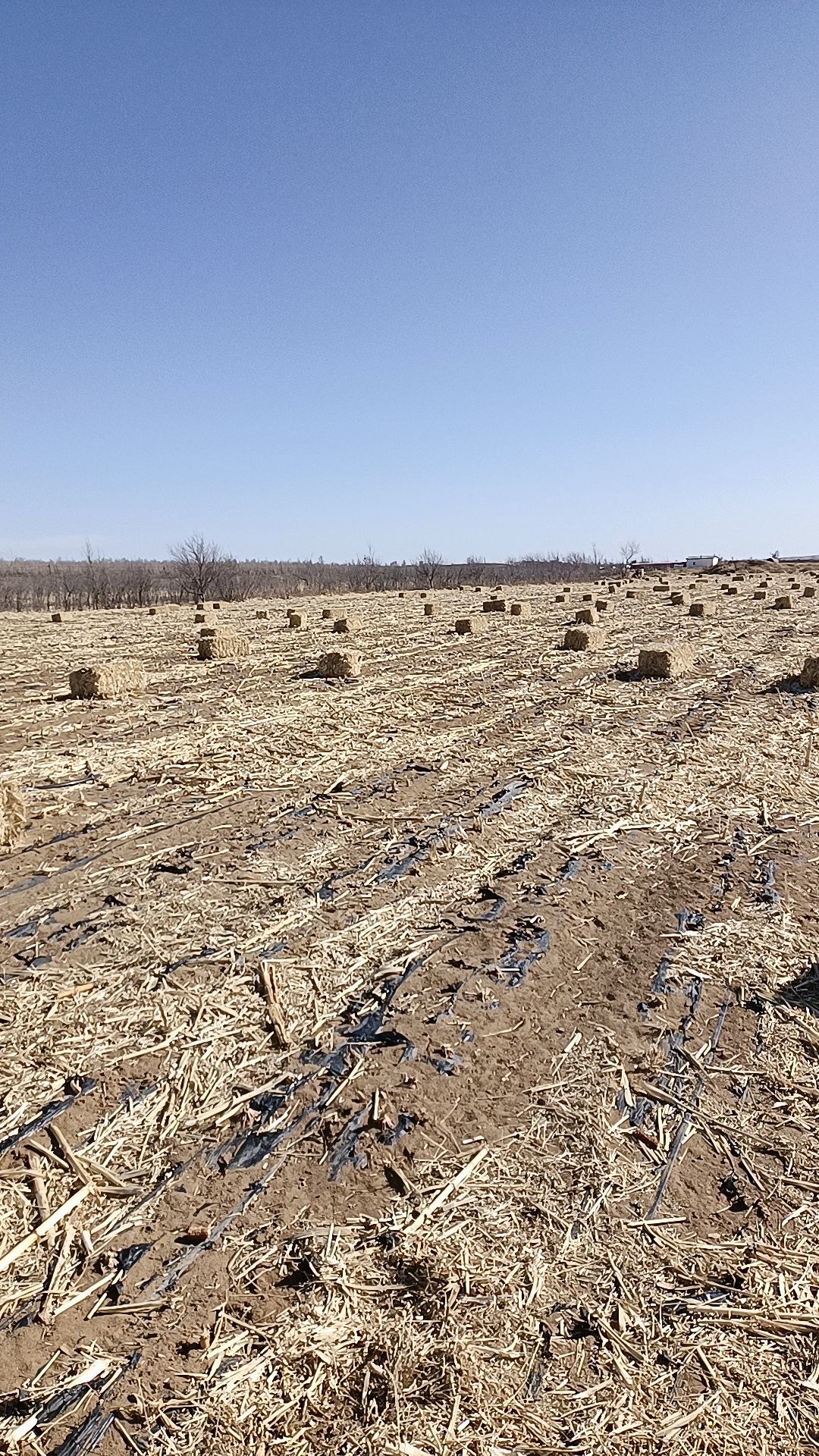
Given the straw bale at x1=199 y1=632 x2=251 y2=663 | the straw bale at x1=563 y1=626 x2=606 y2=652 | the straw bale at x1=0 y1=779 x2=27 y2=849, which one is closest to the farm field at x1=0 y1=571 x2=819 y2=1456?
the straw bale at x1=0 y1=779 x2=27 y2=849

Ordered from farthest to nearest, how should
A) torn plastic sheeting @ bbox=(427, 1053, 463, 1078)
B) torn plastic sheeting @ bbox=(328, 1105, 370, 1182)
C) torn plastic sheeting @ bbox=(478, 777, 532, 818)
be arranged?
torn plastic sheeting @ bbox=(478, 777, 532, 818)
torn plastic sheeting @ bbox=(427, 1053, 463, 1078)
torn plastic sheeting @ bbox=(328, 1105, 370, 1182)

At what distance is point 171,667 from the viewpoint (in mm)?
15836

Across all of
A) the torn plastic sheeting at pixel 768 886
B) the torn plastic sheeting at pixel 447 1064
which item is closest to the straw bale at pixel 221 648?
the torn plastic sheeting at pixel 768 886

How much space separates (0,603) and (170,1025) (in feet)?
167

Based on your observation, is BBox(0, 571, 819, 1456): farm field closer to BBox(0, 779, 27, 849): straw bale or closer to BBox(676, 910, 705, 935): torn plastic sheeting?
BBox(676, 910, 705, 935): torn plastic sheeting

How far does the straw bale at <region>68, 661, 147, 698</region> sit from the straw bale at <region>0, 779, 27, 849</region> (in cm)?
594

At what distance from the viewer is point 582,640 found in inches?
690

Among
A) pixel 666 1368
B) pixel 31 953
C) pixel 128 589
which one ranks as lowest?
pixel 666 1368

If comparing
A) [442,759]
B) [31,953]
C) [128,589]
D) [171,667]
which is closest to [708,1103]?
[31,953]

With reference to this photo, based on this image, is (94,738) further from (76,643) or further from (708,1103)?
(76,643)

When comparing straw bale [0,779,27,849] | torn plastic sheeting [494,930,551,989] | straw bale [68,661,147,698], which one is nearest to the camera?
torn plastic sheeting [494,930,551,989]

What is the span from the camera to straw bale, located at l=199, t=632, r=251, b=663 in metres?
16.8

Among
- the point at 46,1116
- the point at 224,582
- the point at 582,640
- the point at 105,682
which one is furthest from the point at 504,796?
the point at 224,582

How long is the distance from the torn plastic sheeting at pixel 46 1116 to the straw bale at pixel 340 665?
35.3ft
